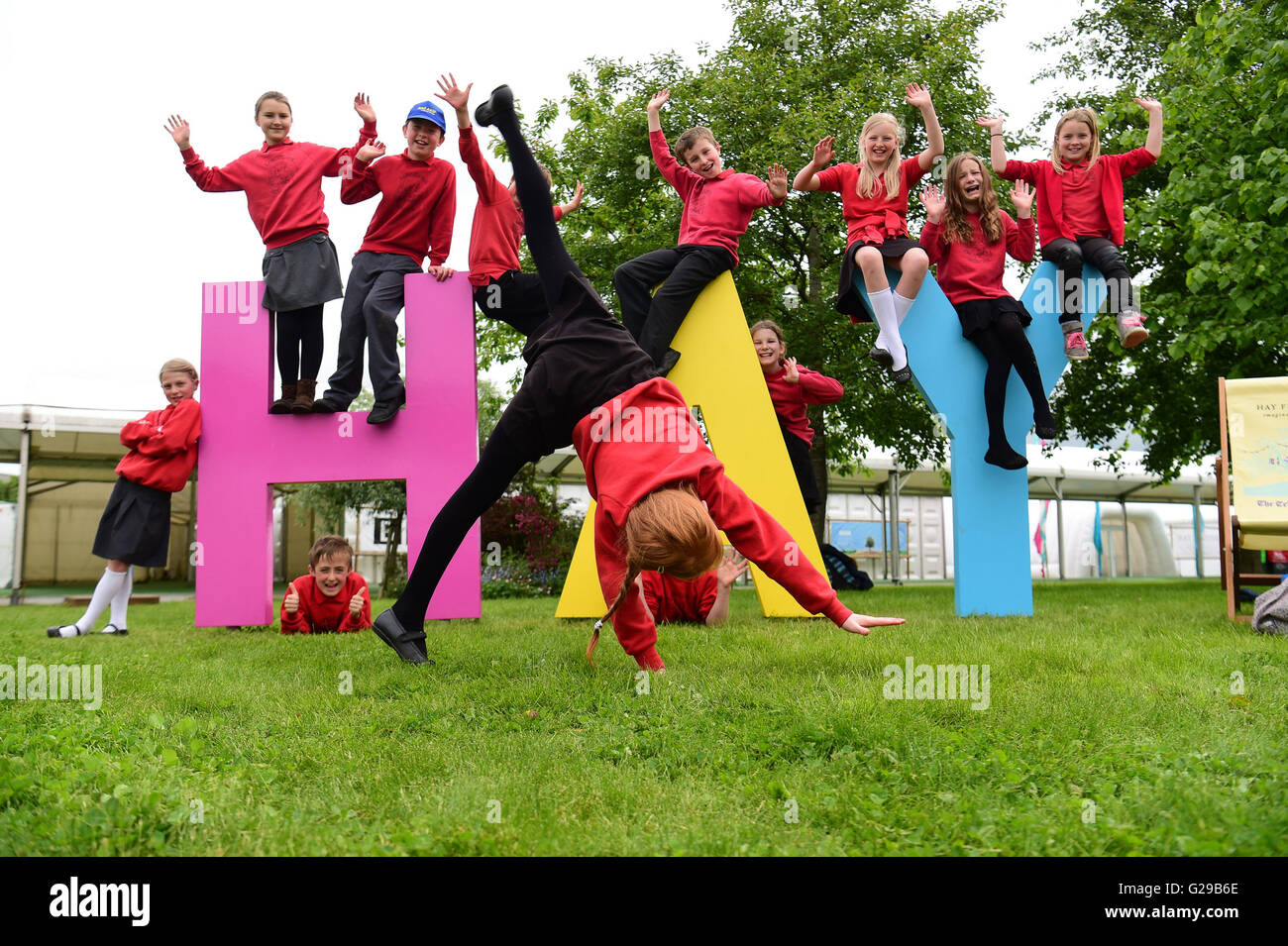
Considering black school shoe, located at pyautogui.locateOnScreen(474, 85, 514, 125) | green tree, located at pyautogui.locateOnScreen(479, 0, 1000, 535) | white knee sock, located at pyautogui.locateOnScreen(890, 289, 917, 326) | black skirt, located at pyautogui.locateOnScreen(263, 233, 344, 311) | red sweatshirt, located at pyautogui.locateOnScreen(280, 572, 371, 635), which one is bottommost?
red sweatshirt, located at pyautogui.locateOnScreen(280, 572, 371, 635)

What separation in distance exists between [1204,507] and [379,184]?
1288 inches

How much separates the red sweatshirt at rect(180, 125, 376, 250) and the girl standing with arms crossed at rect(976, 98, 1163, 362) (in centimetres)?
501

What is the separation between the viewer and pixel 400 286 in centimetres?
688

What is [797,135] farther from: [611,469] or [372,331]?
[611,469]

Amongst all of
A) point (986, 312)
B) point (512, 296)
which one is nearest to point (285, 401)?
point (512, 296)

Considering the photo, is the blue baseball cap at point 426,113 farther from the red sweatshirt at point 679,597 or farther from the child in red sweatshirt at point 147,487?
the red sweatshirt at point 679,597

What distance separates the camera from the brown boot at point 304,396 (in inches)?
264

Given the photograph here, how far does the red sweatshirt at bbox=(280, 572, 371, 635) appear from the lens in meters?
6.51

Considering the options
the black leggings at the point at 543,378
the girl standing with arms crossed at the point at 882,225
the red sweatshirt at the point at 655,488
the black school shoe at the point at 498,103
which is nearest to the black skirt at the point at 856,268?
the girl standing with arms crossed at the point at 882,225

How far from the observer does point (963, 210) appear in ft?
22.8

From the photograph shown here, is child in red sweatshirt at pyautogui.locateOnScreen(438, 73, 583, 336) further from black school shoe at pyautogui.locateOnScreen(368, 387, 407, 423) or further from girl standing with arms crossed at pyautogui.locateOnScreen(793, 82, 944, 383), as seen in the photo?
girl standing with arms crossed at pyautogui.locateOnScreen(793, 82, 944, 383)

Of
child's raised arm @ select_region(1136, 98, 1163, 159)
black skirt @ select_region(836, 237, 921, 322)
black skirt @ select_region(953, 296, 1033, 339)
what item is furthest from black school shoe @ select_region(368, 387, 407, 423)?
child's raised arm @ select_region(1136, 98, 1163, 159)

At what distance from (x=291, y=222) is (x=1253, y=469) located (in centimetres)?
713
